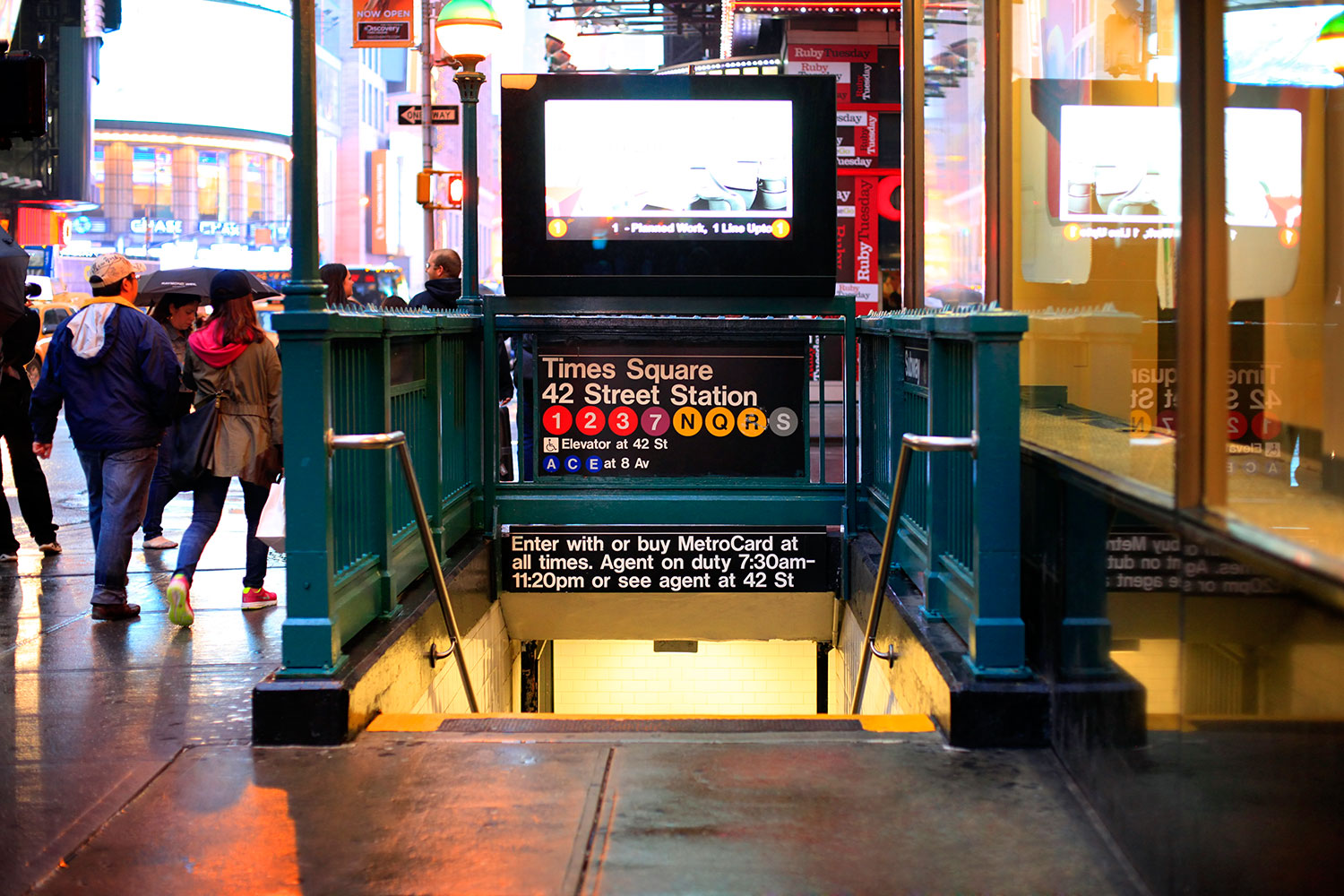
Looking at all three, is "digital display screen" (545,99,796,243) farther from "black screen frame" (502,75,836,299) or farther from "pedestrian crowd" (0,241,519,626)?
"pedestrian crowd" (0,241,519,626)

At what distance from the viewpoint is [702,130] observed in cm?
749

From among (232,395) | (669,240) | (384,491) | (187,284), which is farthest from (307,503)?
(187,284)

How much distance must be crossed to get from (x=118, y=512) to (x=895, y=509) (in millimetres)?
4297

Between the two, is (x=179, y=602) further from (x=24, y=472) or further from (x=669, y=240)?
(x=669, y=240)

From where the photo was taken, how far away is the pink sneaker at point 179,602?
266 inches

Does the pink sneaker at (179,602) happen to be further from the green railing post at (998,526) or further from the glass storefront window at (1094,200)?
the glass storefront window at (1094,200)

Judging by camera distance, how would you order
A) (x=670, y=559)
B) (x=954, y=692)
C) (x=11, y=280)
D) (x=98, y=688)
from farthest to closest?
(x=11, y=280) < (x=670, y=559) < (x=98, y=688) < (x=954, y=692)

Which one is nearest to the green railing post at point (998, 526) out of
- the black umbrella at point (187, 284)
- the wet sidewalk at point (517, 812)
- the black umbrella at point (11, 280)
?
the wet sidewalk at point (517, 812)

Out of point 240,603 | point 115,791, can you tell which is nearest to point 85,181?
point 240,603

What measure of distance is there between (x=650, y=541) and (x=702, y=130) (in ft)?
7.55

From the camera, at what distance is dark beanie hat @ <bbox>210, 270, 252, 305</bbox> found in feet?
23.1

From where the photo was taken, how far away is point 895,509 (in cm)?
544

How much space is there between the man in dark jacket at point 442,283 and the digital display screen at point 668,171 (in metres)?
2.68

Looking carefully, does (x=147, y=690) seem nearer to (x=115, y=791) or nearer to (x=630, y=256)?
(x=115, y=791)
